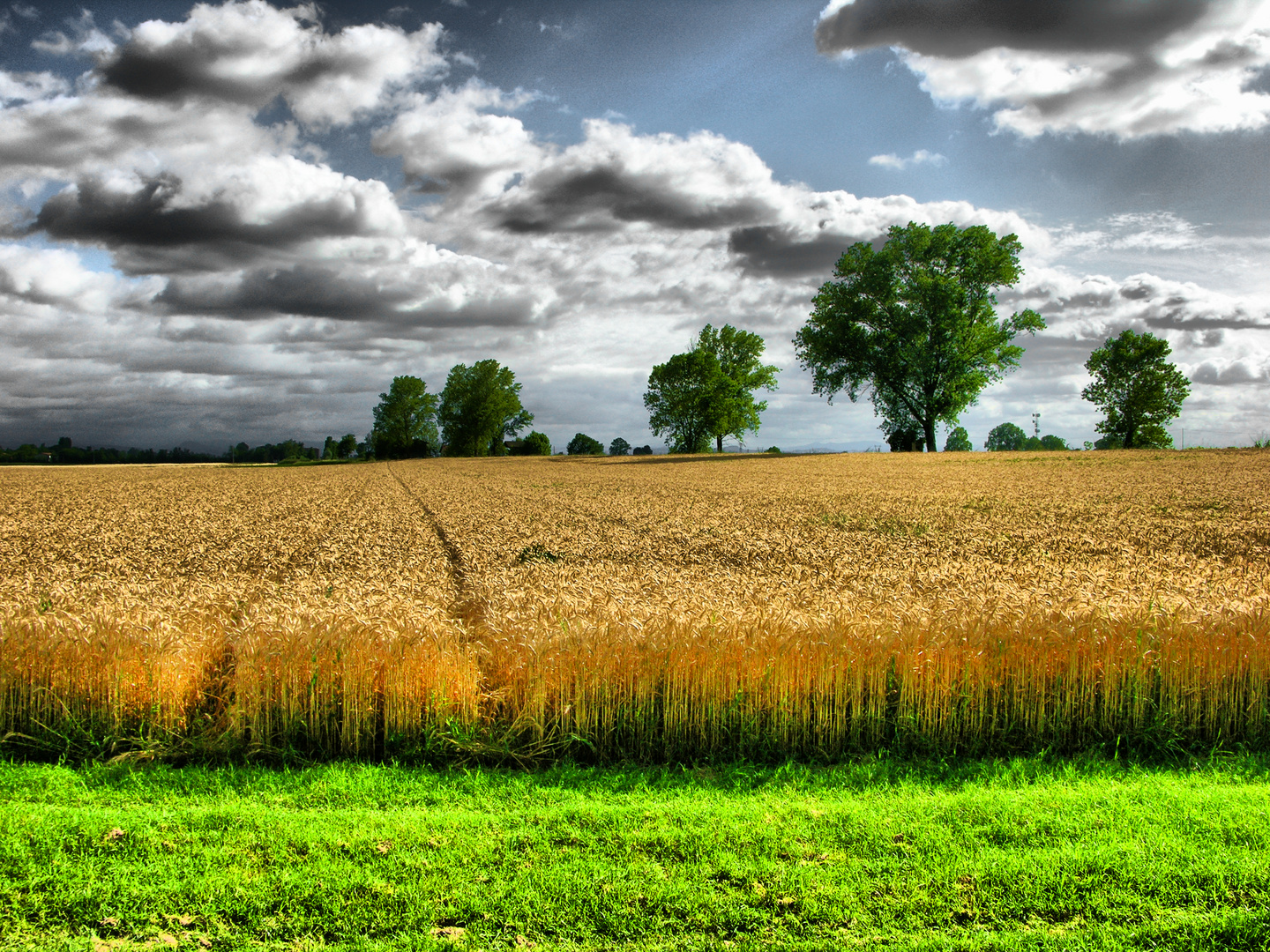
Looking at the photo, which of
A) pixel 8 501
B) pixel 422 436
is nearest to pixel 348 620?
pixel 8 501

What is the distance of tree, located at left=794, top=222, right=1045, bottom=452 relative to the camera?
54062 mm

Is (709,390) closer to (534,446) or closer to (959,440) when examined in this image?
(534,446)

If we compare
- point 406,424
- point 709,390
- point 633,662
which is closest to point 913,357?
point 709,390

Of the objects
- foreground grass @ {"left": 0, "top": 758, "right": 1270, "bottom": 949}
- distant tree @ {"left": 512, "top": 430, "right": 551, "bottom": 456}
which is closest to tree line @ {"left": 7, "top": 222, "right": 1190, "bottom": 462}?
distant tree @ {"left": 512, "top": 430, "right": 551, "bottom": 456}

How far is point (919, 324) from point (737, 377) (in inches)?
1119

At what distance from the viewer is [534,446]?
10450 centimetres

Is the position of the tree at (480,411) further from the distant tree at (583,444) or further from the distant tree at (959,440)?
the distant tree at (959,440)

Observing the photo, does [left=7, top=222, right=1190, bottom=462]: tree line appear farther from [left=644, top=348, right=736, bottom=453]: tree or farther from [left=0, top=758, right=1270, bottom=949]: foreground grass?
[left=0, top=758, right=1270, bottom=949]: foreground grass

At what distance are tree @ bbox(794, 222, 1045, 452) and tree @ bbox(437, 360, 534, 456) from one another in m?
56.5

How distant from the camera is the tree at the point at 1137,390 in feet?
219

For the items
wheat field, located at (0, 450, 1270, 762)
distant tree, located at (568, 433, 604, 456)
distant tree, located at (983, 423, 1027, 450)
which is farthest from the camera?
distant tree, located at (983, 423, 1027, 450)

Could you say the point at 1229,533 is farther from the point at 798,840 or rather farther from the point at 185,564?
the point at 185,564

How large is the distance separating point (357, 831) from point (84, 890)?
1.52 meters

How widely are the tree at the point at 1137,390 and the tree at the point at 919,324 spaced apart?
69.9ft
